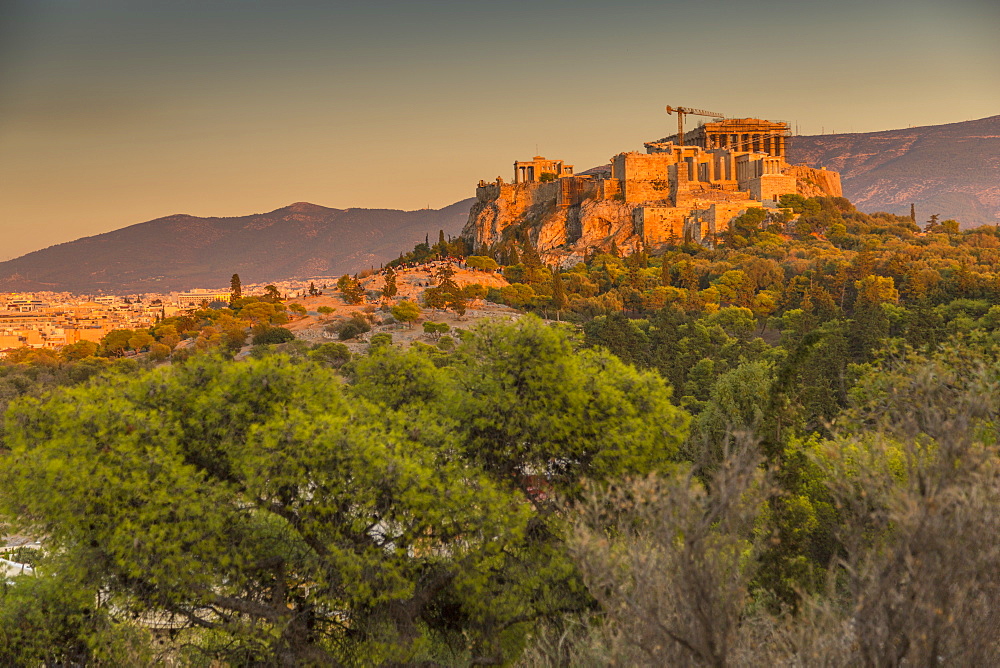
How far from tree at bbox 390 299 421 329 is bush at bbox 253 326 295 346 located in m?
10.5

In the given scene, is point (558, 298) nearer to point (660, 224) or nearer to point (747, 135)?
point (660, 224)

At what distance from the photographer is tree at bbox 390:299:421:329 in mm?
81438

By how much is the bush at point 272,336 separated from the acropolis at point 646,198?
36.6m

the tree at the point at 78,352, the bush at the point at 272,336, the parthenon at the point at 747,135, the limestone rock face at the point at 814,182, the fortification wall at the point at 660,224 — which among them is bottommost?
the tree at the point at 78,352

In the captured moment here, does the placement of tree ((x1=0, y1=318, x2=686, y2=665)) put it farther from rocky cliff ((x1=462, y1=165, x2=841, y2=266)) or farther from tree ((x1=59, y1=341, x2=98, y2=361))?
rocky cliff ((x1=462, y1=165, x2=841, y2=266))

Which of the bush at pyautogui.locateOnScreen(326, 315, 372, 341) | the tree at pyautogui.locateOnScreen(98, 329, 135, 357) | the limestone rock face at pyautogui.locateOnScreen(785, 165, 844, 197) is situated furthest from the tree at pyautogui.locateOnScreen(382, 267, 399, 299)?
the limestone rock face at pyautogui.locateOnScreen(785, 165, 844, 197)

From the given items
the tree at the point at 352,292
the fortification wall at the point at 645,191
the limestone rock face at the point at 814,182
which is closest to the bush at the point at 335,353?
the tree at the point at 352,292

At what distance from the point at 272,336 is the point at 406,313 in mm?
13396

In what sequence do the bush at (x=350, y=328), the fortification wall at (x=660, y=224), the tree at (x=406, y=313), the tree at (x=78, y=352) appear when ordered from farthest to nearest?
the fortification wall at (x=660, y=224)
the tree at (x=78, y=352)
the tree at (x=406, y=313)
the bush at (x=350, y=328)

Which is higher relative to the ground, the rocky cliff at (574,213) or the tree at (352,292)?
the rocky cliff at (574,213)

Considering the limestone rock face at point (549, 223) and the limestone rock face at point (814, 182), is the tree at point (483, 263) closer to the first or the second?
the limestone rock face at point (549, 223)

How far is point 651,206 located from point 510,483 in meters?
86.4

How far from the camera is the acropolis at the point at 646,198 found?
323 ft

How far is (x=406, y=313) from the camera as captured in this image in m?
81.5
